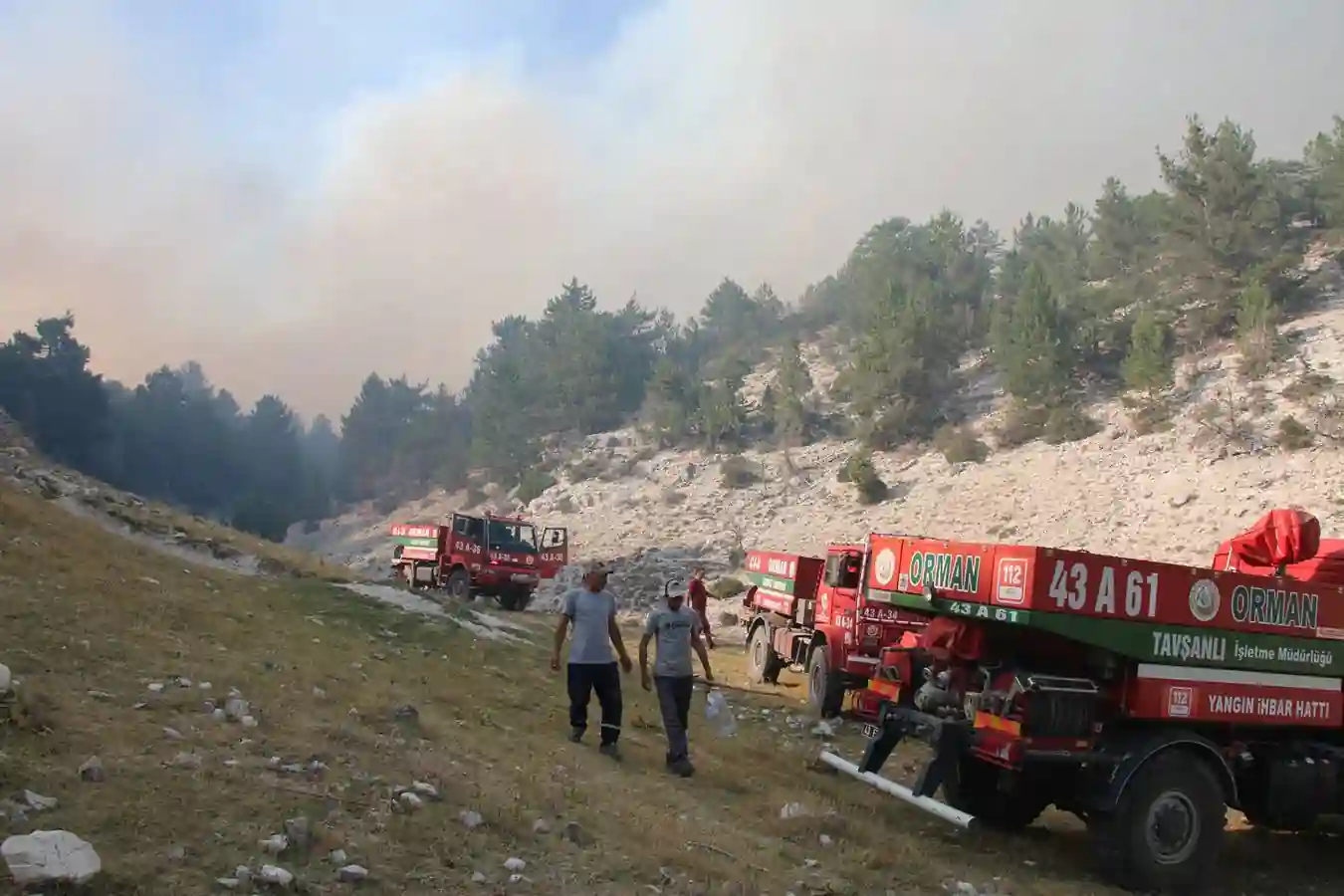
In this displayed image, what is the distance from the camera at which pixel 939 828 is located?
8.74 metres

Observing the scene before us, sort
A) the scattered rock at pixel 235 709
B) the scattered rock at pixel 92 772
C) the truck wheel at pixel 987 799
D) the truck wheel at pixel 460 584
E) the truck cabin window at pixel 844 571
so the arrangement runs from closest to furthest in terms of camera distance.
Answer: the scattered rock at pixel 92 772
the scattered rock at pixel 235 709
the truck wheel at pixel 987 799
the truck cabin window at pixel 844 571
the truck wheel at pixel 460 584

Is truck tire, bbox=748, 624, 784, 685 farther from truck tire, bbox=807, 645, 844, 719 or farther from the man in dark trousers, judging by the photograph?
the man in dark trousers

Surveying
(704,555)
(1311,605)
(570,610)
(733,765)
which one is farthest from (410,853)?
(704,555)

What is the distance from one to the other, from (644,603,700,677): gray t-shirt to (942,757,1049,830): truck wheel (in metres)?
2.45

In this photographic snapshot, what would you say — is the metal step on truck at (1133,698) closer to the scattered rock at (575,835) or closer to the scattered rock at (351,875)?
the scattered rock at (575,835)

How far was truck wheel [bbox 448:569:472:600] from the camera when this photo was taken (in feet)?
88.2

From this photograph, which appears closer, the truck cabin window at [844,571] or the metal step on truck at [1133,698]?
the metal step on truck at [1133,698]

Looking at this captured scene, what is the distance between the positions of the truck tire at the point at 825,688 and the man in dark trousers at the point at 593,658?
18.6ft

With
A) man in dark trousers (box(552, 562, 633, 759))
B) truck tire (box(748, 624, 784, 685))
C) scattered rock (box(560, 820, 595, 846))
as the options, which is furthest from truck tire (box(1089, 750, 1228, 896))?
truck tire (box(748, 624, 784, 685))

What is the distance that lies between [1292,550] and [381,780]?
7.85 meters

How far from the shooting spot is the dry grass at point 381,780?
18.2 ft

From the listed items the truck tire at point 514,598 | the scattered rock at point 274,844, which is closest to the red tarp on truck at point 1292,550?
the scattered rock at point 274,844

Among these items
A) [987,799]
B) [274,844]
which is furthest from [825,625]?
[274,844]

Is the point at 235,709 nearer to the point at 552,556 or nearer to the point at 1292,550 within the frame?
the point at 1292,550
